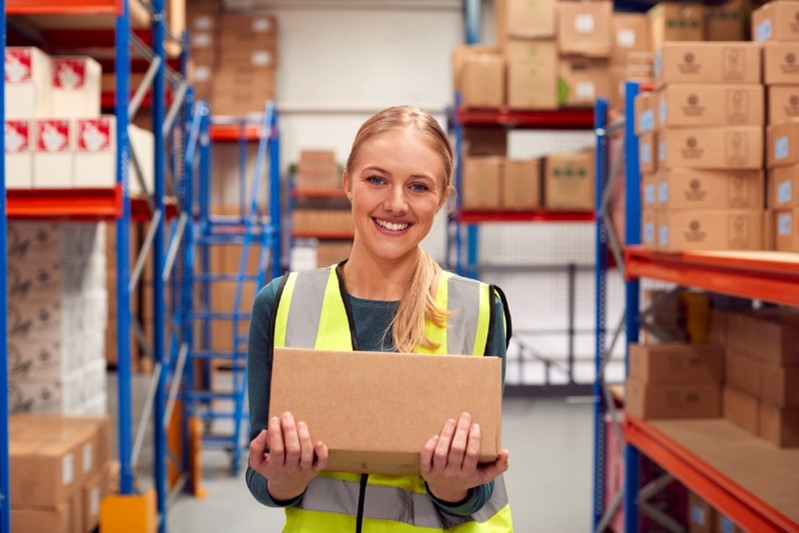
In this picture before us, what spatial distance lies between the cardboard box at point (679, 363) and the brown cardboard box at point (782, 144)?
2.74 ft

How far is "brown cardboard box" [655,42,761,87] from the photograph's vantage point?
2.90m

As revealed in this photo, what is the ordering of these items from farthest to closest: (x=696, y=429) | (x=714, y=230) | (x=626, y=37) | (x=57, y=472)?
(x=626, y=37)
(x=57, y=472)
(x=696, y=429)
(x=714, y=230)

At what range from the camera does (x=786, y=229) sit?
2711 mm

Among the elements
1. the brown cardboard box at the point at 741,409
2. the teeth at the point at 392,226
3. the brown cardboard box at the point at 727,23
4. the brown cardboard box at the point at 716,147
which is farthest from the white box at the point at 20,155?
the brown cardboard box at the point at 727,23

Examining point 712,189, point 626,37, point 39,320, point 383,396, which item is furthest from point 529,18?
point 383,396

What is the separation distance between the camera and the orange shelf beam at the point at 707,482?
2189 mm

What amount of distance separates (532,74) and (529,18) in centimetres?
40

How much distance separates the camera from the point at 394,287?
4.85 feet

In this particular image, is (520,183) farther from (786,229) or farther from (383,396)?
(383,396)

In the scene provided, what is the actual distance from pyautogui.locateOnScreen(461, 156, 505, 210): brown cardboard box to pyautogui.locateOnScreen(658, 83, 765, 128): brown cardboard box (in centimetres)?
313

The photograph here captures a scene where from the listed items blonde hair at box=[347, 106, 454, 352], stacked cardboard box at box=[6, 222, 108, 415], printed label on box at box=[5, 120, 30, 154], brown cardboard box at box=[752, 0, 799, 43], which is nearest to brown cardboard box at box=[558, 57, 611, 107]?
brown cardboard box at box=[752, 0, 799, 43]

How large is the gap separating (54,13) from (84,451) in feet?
6.57

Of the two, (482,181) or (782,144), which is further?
(482,181)

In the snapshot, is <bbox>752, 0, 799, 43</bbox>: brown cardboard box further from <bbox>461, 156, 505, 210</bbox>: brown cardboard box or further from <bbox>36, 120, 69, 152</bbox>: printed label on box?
<bbox>461, 156, 505, 210</bbox>: brown cardboard box
